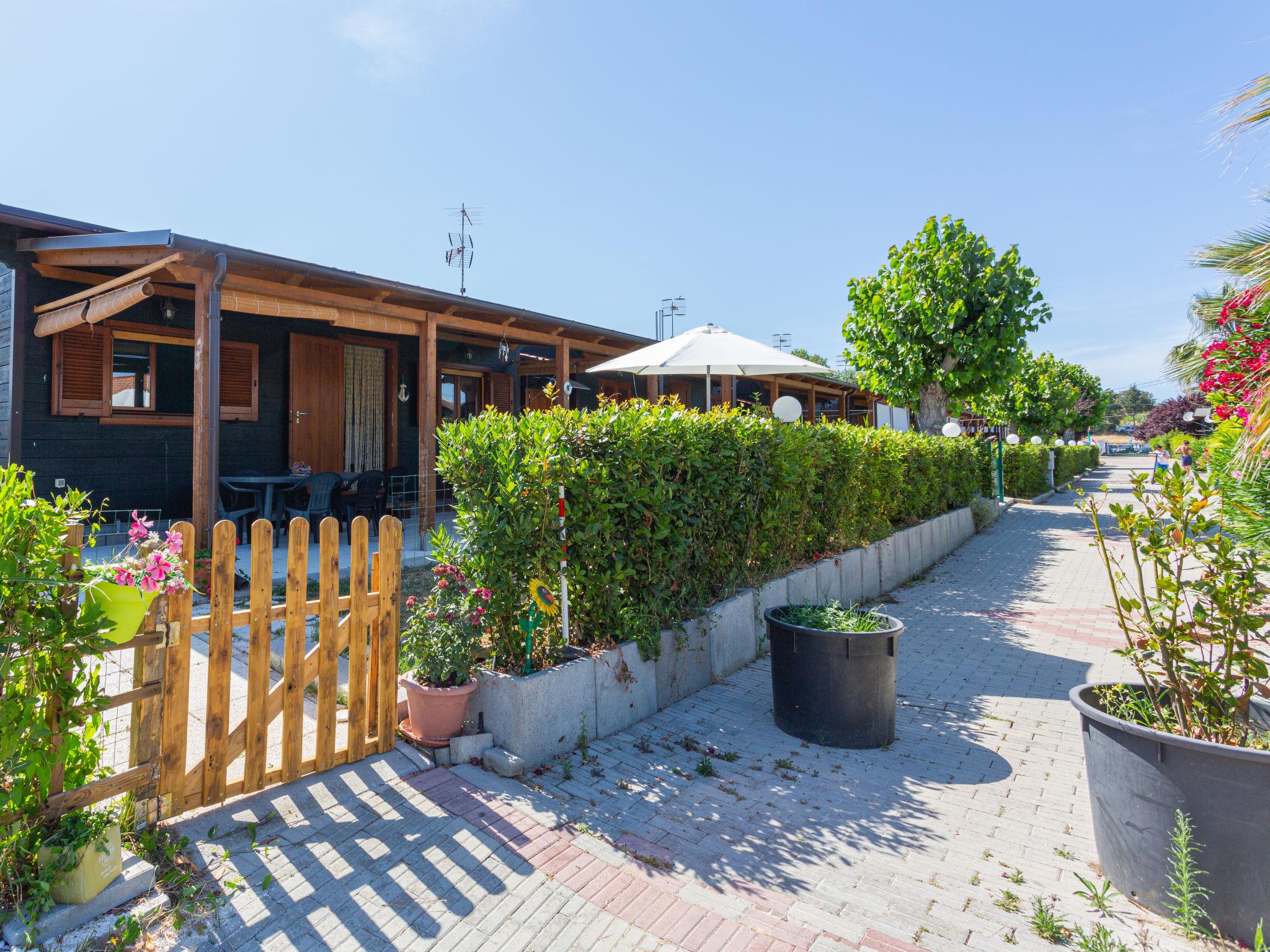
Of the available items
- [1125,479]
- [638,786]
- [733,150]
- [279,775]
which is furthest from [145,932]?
[1125,479]

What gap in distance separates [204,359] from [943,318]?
1196 centimetres

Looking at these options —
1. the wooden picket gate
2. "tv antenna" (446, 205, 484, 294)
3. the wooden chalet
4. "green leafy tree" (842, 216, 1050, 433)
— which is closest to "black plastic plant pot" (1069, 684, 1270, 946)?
the wooden picket gate

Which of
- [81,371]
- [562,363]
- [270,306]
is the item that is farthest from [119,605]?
[562,363]

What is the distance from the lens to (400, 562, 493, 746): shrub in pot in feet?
11.0

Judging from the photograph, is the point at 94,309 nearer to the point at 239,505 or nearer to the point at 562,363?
the point at 239,505

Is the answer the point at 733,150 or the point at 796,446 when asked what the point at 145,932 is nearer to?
the point at 796,446

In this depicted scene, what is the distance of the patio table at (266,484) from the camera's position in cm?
779

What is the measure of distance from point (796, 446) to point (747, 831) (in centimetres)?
368

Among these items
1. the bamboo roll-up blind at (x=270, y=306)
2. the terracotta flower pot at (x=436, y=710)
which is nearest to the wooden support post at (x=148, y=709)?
the terracotta flower pot at (x=436, y=710)

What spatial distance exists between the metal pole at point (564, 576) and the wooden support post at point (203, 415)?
13.9ft

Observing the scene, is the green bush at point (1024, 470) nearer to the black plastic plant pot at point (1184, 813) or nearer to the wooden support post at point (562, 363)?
the wooden support post at point (562, 363)

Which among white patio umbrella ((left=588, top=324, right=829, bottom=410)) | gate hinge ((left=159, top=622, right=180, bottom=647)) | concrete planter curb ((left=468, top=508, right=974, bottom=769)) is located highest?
white patio umbrella ((left=588, top=324, right=829, bottom=410))

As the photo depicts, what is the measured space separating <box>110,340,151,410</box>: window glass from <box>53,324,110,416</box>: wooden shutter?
148 mm

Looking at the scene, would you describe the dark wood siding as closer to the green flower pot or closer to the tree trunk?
the green flower pot
